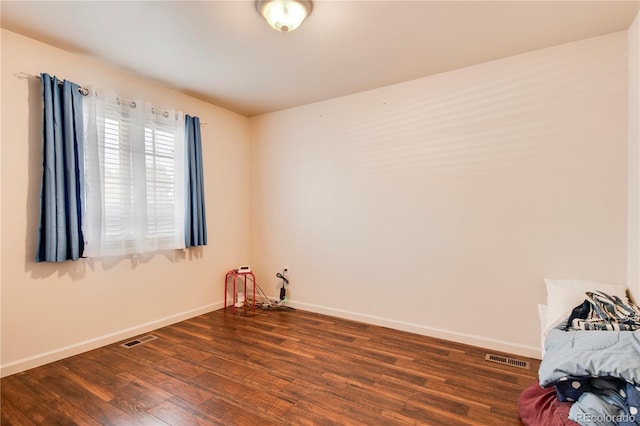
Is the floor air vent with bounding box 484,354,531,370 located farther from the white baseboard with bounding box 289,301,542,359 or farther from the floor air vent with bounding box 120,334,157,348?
the floor air vent with bounding box 120,334,157,348

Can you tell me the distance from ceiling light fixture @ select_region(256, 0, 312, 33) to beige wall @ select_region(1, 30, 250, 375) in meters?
1.90

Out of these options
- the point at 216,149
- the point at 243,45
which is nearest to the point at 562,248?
the point at 243,45

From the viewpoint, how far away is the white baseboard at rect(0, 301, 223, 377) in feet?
7.87

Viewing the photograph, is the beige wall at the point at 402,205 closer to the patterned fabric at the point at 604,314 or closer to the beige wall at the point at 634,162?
the beige wall at the point at 634,162

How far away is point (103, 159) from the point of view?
288 centimetres

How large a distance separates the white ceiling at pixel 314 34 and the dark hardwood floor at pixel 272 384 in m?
2.64

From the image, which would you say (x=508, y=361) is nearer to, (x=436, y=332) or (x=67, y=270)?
(x=436, y=332)

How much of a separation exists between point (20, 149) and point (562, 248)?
445cm

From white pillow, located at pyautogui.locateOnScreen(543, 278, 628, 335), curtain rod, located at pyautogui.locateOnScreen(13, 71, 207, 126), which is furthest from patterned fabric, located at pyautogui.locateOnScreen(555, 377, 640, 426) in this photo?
curtain rod, located at pyautogui.locateOnScreen(13, 71, 207, 126)

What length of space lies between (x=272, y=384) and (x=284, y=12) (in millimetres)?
2593

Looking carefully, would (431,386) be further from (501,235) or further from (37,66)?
(37,66)

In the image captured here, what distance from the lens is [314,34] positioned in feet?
8.02

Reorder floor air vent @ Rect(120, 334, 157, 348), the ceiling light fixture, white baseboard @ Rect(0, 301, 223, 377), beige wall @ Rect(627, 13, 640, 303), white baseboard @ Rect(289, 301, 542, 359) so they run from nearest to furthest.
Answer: the ceiling light fixture → beige wall @ Rect(627, 13, 640, 303) → white baseboard @ Rect(0, 301, 223, 377) → white baseboard @ Rect(289, 301, 542, 359) → floor air vent @ Rect(120, 334, 157, 348)

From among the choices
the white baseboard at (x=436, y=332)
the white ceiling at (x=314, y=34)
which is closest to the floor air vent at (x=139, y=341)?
the white baseboard at (x=436, y=332)
